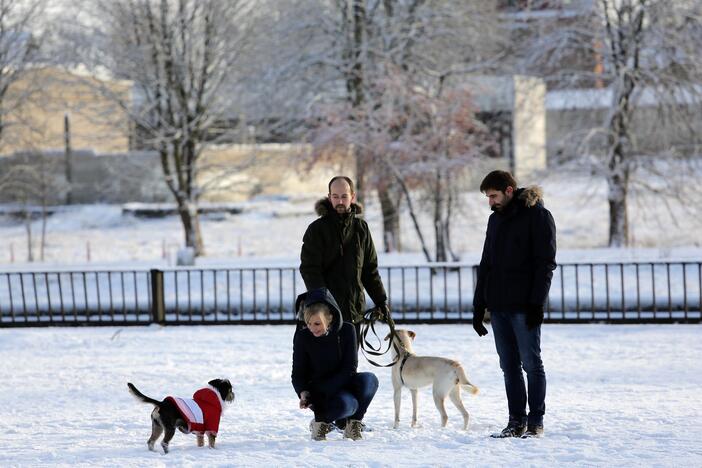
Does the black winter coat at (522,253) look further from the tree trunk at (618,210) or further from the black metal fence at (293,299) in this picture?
the tree trunk at (618,210)

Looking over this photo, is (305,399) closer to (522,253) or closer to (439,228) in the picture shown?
(522,253)

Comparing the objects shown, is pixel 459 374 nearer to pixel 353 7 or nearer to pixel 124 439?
pixel 124 439

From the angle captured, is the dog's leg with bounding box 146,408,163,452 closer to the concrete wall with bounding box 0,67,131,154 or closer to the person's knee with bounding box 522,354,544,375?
the person's knee with bounding box 522,354,544,375

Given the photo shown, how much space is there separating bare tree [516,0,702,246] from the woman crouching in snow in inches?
751

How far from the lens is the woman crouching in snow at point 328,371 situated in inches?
274

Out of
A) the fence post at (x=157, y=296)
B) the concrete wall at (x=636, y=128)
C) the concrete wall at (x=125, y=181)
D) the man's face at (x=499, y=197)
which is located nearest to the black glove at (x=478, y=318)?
the man's face at (x=499, y=197)

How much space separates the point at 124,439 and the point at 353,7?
71.7 feet

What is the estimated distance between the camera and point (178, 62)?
1099 inches

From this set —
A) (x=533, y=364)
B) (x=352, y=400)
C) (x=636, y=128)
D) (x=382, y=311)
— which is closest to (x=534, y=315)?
(x=533, y=364)

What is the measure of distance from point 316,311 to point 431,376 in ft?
3.81

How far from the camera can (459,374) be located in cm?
741

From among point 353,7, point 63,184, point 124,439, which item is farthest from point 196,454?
point 63,184

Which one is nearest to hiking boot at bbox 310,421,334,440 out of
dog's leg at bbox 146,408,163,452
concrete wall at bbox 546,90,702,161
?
dog's leg at bbox 146,408,163,452

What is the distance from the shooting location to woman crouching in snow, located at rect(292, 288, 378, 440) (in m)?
6.95
